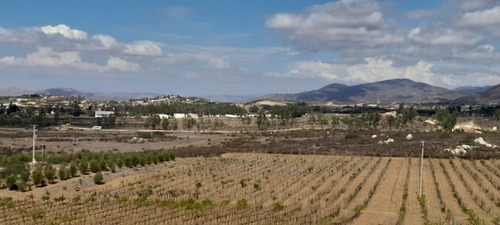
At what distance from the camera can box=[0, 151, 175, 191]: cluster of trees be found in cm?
3459

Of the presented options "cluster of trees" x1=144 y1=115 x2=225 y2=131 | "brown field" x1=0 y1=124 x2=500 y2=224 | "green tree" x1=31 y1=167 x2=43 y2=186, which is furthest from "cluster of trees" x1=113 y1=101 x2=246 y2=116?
"green tree" x1=31 y1=167 x2=43 y2=186

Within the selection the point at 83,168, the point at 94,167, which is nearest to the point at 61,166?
the point at 94,167

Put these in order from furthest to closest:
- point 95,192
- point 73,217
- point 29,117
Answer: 1. point 29,117
2. point 95,192
3. point 73,217

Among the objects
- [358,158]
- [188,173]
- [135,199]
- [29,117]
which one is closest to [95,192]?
[135,199]

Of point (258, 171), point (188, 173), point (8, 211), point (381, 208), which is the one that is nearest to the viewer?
point (8, 211)

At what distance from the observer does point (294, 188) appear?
115 ft

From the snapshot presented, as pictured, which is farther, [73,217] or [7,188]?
[7,188]

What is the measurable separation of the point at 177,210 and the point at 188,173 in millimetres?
16183

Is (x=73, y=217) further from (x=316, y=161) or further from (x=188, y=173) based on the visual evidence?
(x=316, y=161)

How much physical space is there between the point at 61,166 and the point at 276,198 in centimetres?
2302

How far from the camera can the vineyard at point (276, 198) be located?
24.5 m

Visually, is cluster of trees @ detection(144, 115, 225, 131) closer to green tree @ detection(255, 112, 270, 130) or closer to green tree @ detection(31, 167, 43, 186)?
green tree @ detection(255, 112, 270, 130)

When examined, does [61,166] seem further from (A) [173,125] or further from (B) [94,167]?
(A) [173,125]

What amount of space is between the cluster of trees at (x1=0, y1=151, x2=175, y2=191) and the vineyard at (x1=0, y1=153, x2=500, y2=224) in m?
3.28
